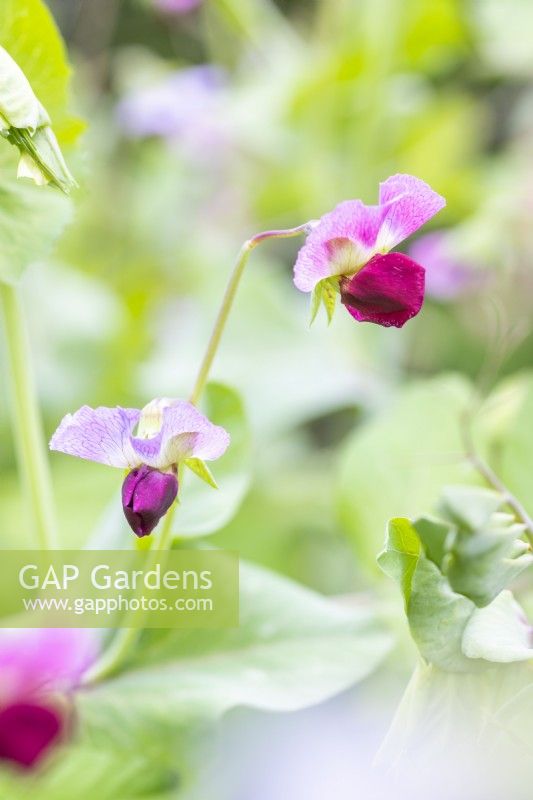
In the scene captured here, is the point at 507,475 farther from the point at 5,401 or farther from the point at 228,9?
the point at 228,9

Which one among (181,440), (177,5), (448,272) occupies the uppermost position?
(177,5)

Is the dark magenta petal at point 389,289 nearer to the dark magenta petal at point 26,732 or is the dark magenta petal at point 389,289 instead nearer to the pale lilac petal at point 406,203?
the pale lilac petal at point 406,203

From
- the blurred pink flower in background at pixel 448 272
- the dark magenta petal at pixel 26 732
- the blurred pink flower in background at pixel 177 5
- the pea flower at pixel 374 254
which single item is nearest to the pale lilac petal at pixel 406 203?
the pea flower at pixel 374 254

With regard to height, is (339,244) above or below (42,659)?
above

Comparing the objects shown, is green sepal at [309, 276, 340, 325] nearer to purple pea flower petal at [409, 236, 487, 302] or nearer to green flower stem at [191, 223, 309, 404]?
green flower stem at [191, 223, 309, 404]

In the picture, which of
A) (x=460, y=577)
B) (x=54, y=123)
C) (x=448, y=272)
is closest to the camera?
(x=460, y=577)

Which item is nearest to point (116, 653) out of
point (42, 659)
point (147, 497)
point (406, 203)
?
point (42, 659)

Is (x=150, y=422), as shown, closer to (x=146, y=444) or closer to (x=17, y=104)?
(x=146, y=444)
